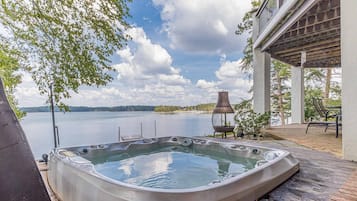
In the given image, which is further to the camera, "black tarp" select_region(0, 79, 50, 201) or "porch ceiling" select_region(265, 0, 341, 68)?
"porch ceiling" select_region(265, 0, 341, 68)

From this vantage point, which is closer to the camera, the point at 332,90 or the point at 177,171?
the point at 177,171

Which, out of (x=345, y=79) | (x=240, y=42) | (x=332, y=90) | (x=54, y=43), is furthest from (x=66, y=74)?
(x=332, y=90)

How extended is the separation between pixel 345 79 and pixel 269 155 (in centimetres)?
175

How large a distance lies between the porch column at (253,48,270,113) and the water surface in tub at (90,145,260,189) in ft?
11.9

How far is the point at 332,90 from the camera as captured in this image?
1274cm

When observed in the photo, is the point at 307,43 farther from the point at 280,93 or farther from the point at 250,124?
the point at 280,93

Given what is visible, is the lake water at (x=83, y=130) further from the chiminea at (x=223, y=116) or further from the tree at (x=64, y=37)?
the tree at (x=64, y=37)

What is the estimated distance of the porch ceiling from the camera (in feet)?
15.4

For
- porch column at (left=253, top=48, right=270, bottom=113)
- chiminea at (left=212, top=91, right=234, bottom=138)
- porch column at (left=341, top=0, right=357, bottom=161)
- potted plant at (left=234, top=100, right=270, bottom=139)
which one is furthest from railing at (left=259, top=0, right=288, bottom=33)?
potted plant at (left=234, top=100, right=270, bottom=139)

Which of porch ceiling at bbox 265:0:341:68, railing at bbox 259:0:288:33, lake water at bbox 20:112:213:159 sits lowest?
lake water at bbox 20:112:213:159

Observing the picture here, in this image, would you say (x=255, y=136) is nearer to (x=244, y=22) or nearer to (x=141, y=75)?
(x=141, y=75)

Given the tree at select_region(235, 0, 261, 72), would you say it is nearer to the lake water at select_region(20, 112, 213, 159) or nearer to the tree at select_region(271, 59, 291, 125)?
the tree at select_region(271, 59, 291, 125)

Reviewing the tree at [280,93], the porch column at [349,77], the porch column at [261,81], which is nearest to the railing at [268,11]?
the porch column at [261,81]

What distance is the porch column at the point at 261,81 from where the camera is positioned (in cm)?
755
